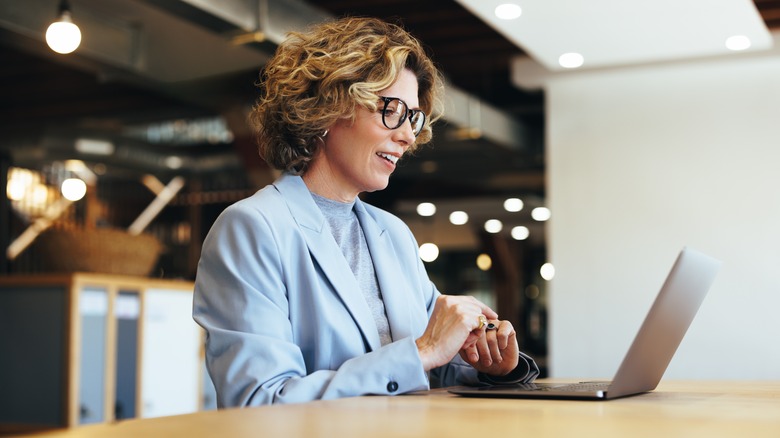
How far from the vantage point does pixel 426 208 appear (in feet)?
32.7

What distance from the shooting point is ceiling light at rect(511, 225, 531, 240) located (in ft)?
33.2

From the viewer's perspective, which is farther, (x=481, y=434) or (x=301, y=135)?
(x=301, y=135)

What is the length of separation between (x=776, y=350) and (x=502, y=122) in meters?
2.81

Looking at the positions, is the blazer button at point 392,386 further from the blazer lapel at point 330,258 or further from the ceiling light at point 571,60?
the ceiling light at point 571,60

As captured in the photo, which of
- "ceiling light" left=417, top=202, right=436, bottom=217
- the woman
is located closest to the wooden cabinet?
the woman

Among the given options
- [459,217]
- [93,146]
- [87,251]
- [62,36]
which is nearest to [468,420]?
[62,36]

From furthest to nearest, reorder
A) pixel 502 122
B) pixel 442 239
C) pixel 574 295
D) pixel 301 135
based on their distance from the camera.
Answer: pixel 442 239, pixel 502 122, pixel 574 295, pixel 301 135

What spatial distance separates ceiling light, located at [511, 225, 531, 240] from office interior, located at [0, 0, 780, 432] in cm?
179

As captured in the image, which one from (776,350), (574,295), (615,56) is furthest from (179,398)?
(776,350)

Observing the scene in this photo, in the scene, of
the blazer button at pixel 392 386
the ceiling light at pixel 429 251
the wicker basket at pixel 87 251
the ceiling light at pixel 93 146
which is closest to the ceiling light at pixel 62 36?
the wicker basket at pixel 87 251

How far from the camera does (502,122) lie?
7.45m

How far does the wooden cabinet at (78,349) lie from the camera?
170 inches

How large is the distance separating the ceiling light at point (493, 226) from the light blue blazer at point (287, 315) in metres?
8.25

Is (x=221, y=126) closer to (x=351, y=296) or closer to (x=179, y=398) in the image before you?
(x=179, y=398)
